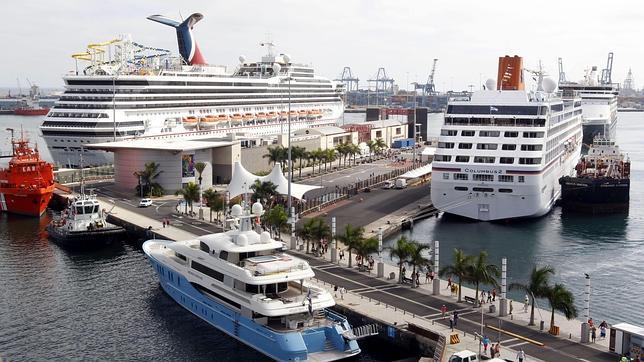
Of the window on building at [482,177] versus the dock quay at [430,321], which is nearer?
the dock quay at [430,321]

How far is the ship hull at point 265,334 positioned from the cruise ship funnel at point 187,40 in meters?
92.3

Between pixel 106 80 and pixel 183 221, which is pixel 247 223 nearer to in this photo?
pixel 183 221

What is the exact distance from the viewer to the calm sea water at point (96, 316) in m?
38.1

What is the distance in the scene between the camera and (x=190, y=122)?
370 ft

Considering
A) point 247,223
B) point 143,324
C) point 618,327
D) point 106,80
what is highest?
point 106,80

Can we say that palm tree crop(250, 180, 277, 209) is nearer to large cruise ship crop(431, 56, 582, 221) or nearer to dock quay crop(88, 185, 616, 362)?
dock quay crop(88, 185, 616, 362)

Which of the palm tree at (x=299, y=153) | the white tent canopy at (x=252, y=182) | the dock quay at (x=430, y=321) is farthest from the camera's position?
the palm tree at (x=299, y=153)

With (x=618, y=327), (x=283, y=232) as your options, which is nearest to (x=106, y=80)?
(x=283, y=232)

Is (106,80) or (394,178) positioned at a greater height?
(106,80)

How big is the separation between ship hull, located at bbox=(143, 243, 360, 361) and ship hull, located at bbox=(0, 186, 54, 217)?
37278 mm

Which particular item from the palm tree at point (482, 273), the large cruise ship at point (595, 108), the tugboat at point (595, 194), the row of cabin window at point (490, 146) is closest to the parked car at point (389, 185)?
the row of cabin window at point (490, 146)

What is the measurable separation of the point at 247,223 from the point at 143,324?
884 centimetres

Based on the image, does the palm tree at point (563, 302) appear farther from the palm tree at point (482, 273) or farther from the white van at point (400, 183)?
the white van at point (400, 183)

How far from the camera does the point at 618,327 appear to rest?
110ft
